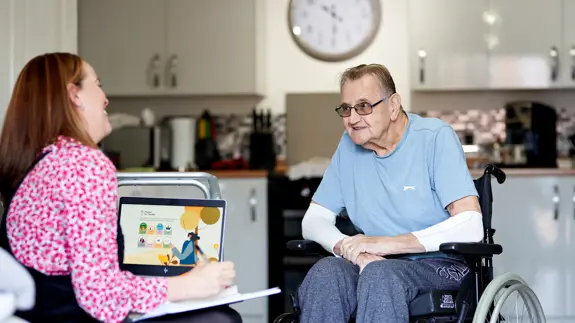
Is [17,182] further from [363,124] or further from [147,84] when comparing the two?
[147,84]

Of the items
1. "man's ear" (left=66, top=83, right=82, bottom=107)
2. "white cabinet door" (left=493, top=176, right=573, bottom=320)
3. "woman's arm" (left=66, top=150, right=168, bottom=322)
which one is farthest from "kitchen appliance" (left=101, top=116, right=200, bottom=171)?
"woman's arm" (left=66, top=150, right=168, bottom=322)

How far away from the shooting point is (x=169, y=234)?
216 centimetres

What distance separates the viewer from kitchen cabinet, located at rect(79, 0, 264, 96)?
16.5 feet

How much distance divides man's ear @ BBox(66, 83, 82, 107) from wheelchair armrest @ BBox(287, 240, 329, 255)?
104cm

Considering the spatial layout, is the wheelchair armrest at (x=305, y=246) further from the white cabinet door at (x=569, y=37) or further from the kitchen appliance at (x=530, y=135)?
the white cabinet door at (x=569, y=37)

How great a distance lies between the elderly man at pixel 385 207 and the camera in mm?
2453

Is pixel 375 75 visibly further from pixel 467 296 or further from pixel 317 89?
pixel 317 89

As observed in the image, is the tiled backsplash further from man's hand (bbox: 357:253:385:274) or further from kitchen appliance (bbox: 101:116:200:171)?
man's hand (bbox: 357:253:385:274)

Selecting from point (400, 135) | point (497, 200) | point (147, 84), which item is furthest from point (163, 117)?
point (400, 135)

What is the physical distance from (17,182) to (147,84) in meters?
3.36

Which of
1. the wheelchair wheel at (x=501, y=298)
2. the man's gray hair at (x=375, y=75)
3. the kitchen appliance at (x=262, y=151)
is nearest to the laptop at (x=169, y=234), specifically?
the wheelchair wheel at (x=501, y=298)

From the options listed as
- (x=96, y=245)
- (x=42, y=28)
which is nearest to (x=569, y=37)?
(x=42, y=28)

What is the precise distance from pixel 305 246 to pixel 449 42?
99.3 inches

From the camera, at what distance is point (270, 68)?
529 cm
